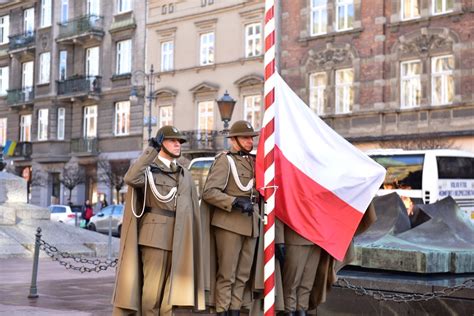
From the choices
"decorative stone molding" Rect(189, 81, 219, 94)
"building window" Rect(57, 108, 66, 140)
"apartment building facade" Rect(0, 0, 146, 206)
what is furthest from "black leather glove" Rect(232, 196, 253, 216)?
"building window" Rect(57, 108, 66, 140)

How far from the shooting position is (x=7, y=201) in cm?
2125

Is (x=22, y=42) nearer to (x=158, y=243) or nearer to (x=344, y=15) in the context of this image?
(x=344, y=15)

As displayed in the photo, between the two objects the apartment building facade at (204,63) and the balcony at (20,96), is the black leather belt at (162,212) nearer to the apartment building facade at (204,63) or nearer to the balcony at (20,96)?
the apartment building facade at (204,63)

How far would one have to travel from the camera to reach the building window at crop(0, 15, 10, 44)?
5441 centimetres

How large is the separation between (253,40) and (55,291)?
89.5ft

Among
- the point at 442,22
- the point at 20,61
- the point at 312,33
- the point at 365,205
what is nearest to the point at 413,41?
the point at 442,22

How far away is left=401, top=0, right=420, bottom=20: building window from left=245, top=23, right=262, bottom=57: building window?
7617 millimetres

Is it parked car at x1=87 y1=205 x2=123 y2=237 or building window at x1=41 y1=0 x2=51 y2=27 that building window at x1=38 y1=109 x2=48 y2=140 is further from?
parked car at x1=87 y1=205 x2=123 y2=237

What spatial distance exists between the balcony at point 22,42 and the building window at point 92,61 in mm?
5391

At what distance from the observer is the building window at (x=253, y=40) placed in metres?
38.2

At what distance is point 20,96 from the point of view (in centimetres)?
5169

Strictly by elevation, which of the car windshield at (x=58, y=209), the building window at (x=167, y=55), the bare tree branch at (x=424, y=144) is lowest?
the car windshield at (x=58, y=209)

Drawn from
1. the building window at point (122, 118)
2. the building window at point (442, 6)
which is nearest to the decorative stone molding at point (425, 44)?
the building window at point (442, 6)

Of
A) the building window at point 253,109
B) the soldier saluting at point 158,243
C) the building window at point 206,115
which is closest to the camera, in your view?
the soldier saluting at point 158,243
